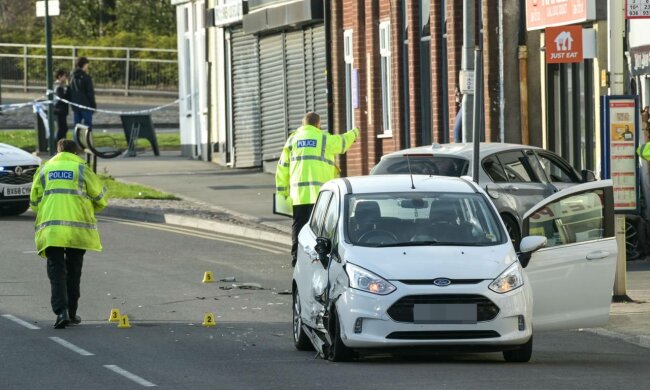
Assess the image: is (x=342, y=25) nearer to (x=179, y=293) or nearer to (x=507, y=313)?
(x=179, y=293)

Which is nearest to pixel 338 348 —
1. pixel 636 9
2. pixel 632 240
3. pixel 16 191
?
pixel 636 9

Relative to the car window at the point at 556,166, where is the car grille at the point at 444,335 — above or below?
below

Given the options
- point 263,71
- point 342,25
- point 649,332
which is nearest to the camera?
point 649,332

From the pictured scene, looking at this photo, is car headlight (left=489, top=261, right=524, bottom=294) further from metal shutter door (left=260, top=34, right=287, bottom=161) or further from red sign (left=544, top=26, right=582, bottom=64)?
metal shutter door (left=260, top=34, right=287, bottom=161)

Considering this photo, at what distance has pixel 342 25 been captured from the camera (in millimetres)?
33375

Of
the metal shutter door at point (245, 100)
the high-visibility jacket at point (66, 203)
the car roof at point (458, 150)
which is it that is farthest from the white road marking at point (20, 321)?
the metal shutter door at point (245, 100)

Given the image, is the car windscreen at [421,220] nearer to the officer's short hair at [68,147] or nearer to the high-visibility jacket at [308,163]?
the officer's short hair at [68,147]

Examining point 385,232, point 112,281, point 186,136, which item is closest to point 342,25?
point 186,136

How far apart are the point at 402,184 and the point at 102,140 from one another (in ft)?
104

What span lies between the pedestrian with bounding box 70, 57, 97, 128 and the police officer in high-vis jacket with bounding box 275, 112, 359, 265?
53.0 ft

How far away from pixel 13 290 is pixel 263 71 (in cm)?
1875

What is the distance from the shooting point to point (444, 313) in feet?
40.9

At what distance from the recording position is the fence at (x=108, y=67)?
5825cm

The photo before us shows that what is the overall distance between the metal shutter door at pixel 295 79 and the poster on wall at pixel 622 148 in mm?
17692
